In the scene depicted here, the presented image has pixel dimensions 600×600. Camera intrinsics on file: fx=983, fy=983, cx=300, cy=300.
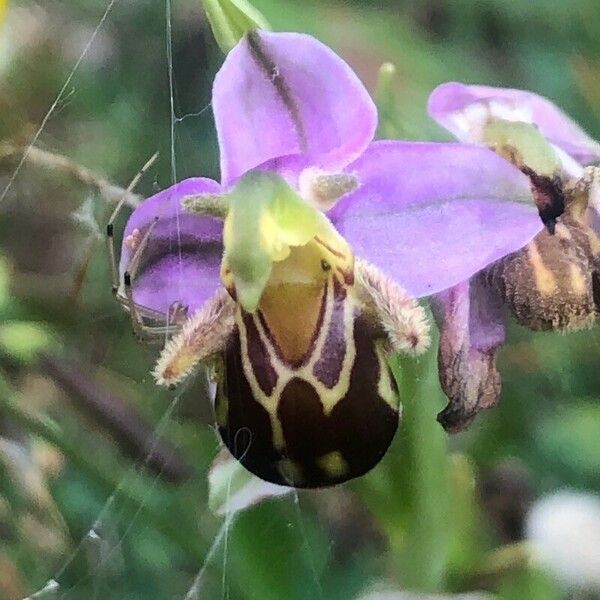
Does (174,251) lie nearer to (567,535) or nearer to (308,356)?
(308,356)

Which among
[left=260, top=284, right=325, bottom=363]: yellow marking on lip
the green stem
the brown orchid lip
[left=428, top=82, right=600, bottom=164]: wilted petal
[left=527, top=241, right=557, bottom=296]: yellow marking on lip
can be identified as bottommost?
the green stem

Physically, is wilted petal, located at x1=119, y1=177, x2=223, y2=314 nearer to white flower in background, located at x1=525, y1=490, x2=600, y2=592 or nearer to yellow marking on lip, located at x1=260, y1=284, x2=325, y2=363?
yellow marking on lip, located at x1=260, y1=284, x2=325, y2=363

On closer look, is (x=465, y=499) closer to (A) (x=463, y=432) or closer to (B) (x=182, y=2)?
(A) (x=463, y=432)

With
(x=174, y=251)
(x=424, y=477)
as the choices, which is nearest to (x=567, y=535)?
(x=424, y=477)

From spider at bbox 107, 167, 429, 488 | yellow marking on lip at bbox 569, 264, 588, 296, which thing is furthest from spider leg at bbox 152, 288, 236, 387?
yellow marking on lip at bbox 569, 264, 588, 296

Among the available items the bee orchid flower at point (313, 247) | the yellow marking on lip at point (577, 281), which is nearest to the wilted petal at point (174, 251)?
the bee orchid flower at point (313, 247)

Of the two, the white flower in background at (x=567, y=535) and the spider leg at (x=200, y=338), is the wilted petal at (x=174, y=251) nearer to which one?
the spider leg at (x=200, y=338)

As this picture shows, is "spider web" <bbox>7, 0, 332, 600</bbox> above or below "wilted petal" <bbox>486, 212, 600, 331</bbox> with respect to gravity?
below
